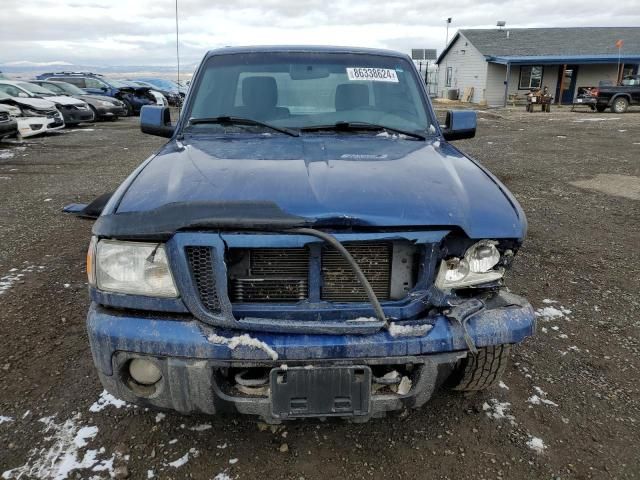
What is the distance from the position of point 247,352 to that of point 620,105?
26.4 m

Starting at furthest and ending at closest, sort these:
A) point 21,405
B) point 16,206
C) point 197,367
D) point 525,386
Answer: point 16,206 < point 525,386 < point 21,405 < point 197,367

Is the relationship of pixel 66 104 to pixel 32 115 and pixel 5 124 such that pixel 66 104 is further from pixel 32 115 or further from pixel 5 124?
pixel 5 124

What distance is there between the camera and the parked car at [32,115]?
12766 millimetres

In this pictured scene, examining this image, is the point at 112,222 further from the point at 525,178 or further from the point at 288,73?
the point at 525,178

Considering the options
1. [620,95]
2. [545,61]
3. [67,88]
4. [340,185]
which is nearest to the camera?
[340,185]

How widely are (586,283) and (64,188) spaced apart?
23.2 feet

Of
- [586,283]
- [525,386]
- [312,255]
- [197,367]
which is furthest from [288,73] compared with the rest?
[586,283]

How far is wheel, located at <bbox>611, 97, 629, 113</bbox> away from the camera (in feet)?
76.0

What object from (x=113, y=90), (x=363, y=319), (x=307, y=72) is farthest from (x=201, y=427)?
(x=113, y=90)

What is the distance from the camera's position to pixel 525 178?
8.44 meters

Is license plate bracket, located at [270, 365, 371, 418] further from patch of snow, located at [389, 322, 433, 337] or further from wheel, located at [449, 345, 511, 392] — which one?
wheel, located at [449, 345, 511, 392]

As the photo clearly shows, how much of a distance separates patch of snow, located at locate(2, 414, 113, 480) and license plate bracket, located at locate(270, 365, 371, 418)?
0.87m

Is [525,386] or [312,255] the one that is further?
[525,386]

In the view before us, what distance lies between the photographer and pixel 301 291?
2.01 m
